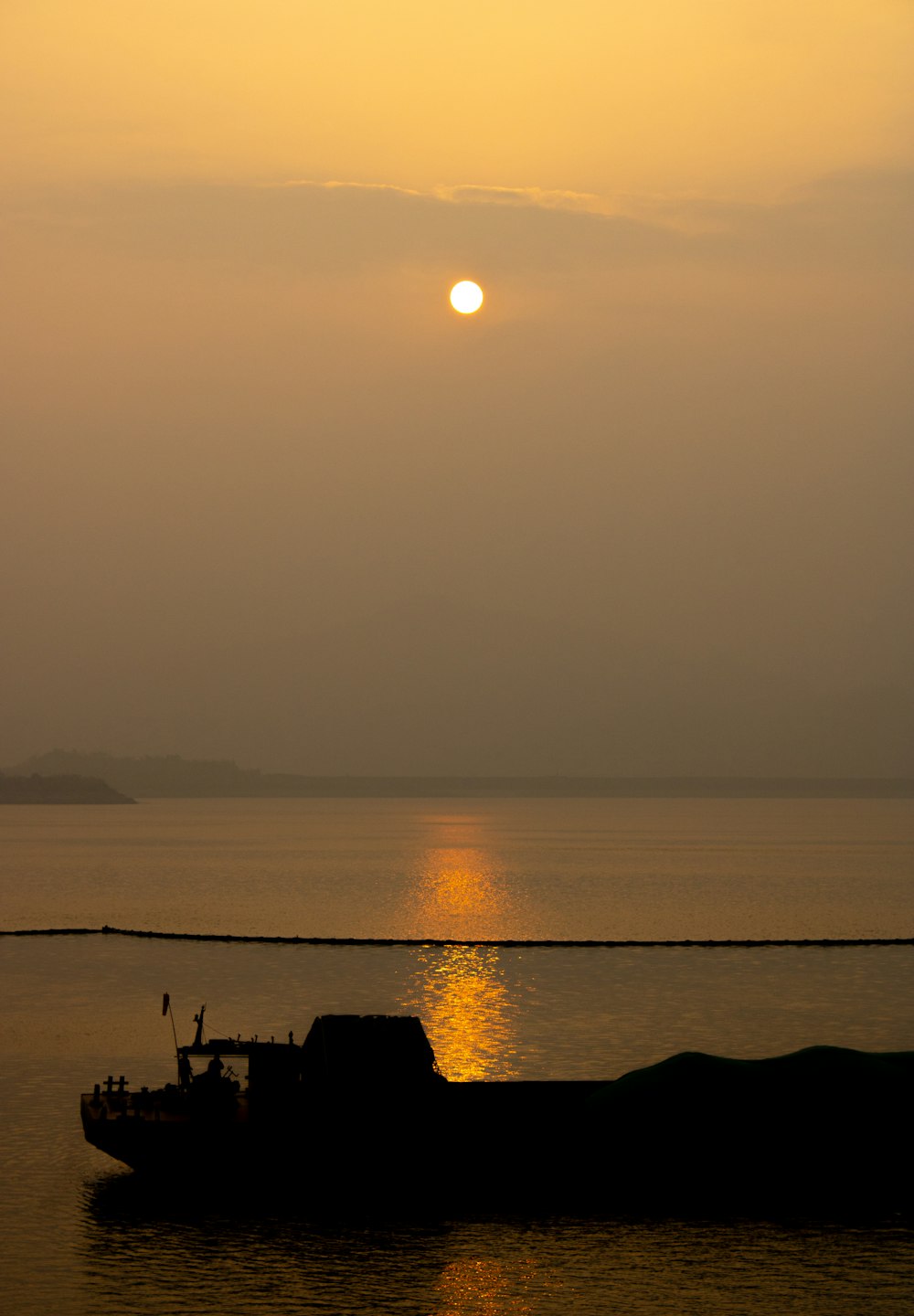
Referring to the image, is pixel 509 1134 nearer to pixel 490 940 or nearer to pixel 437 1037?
pixel 437 1037

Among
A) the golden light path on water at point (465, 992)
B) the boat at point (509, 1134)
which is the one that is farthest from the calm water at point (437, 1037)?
the boat at point (509, 1134)

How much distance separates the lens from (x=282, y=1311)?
32.8 metres

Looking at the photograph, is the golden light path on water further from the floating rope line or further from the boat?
the boat

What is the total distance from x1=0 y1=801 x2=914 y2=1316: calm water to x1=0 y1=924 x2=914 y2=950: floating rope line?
2.12m

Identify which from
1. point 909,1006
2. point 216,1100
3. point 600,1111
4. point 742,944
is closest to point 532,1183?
point 600,1111

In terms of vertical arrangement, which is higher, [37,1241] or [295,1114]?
[295,1114]

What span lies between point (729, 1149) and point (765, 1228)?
3.09 m

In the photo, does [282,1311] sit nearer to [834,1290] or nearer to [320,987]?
[834,1290]

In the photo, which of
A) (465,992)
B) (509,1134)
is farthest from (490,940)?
(509,1134)

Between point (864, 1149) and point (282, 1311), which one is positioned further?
point (864, 1149)

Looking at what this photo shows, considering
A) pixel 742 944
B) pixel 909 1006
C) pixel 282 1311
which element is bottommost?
pixel 282 1311

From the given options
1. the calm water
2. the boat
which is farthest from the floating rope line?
the boat

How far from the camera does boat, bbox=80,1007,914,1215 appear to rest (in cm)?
4131

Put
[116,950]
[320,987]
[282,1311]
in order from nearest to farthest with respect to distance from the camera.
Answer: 1. [282,1311]
2. [320,987]
3. [116,950]
